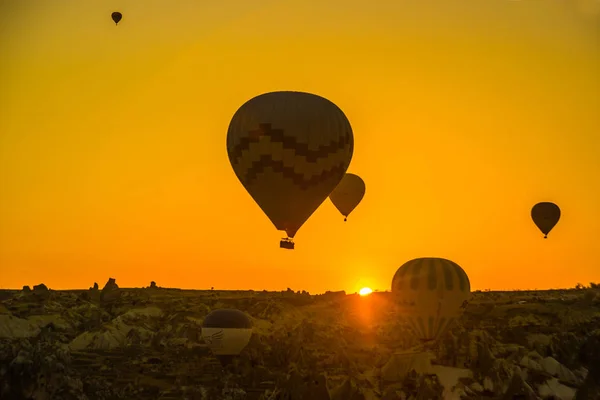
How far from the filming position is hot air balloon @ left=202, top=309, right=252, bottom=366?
59.3 meters

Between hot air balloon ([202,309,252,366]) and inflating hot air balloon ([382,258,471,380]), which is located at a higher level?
inflating hot air balloon ([382,258,471,380])

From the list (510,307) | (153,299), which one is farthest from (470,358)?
(153,299)

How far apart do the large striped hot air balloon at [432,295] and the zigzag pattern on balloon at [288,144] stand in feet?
50.8

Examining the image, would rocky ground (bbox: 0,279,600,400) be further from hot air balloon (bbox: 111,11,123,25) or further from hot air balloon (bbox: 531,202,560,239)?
hot air balloon (bbox: 111,11,123,25)

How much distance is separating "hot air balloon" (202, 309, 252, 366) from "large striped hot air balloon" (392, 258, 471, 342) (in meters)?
12.3

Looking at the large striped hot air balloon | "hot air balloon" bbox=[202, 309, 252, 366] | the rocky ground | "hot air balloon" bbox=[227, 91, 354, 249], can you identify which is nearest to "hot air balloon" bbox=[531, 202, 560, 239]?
Answer: the rocky ground

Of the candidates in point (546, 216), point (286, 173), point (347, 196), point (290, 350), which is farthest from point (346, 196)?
point (286, 173)

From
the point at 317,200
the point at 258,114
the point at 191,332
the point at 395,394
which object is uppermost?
the point at 258,114

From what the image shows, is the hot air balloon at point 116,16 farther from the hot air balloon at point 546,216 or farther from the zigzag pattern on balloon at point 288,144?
the hot air balloon at point 546,216

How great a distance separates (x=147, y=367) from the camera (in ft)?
200

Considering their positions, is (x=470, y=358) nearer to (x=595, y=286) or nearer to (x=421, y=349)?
(x=421, y=349)

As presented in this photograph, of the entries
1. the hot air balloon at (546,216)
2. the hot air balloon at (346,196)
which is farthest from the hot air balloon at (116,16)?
the hot air balloon at (546,216)

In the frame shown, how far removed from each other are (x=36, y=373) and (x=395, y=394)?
20.8 metres

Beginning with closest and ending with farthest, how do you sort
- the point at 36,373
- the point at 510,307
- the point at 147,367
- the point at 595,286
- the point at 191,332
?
the point at 36,373, the point at 147,367, the point at 191,332, the point at 510,307, the point at 595,286
